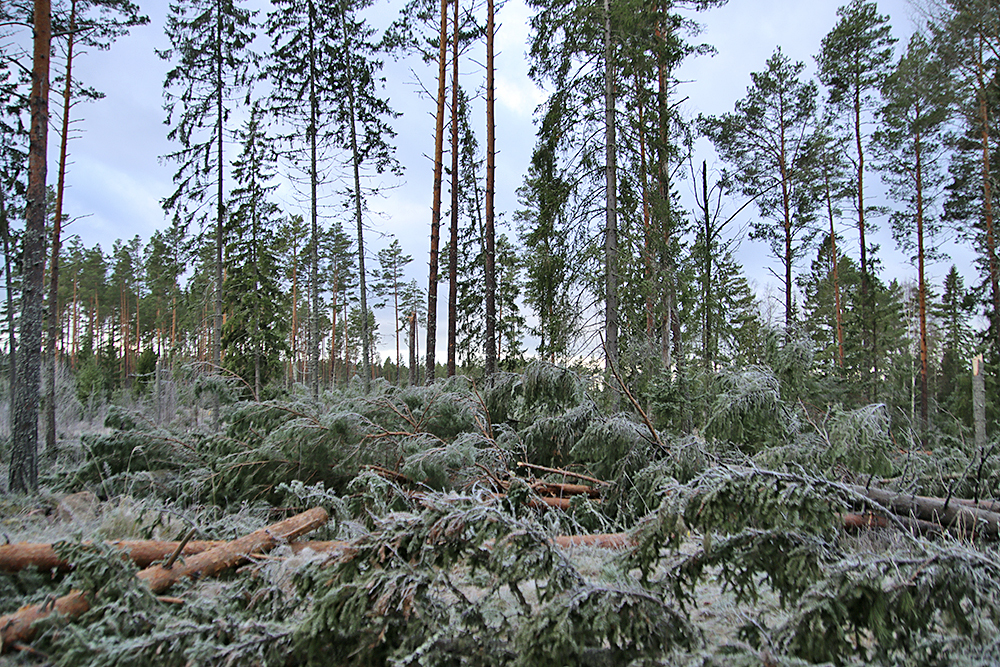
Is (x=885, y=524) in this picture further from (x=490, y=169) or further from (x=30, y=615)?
(x=490, y=169)

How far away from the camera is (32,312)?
5.77m

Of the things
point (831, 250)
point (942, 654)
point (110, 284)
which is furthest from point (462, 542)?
point (110, 284)

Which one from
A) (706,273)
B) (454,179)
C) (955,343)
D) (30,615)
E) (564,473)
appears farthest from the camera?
(955,343)

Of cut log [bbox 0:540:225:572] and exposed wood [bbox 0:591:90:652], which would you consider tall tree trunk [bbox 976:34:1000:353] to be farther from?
exposed wood [bbox 0:591:90:652]

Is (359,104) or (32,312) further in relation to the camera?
(359,104)

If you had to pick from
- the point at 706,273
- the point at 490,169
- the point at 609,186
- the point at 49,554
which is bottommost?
the point at 49,554

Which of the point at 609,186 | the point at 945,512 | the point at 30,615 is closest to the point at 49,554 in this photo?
the point at 30,615

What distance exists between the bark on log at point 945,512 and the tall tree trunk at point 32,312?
25.3 feet

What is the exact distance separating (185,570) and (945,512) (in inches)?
175

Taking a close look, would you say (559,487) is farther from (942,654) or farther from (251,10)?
(251,10)

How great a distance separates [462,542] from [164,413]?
14204mm

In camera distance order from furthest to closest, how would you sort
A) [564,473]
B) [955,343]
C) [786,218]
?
[955,343] < [786,218] < [564,473]

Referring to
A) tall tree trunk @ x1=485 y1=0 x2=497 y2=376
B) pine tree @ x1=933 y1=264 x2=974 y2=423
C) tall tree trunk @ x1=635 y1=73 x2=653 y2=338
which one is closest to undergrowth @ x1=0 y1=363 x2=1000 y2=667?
tall tree trunk @ x1=635 y1=73 x2=653 y2=338

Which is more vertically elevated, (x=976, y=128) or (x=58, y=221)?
(x=976, y=128)
